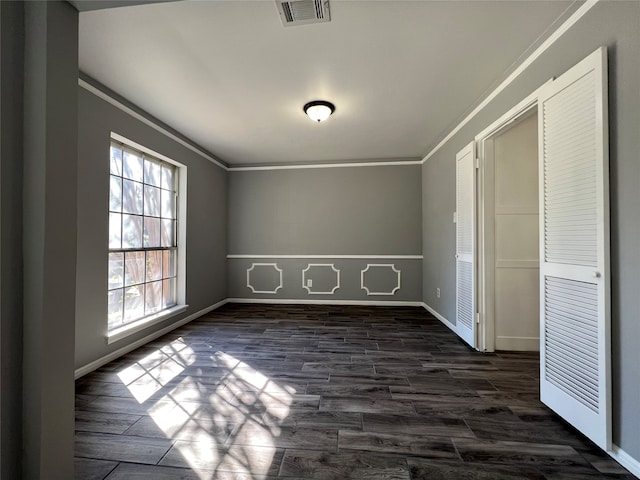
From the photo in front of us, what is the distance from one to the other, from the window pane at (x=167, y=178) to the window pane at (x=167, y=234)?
0.45 meters

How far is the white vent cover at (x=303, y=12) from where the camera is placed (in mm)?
1621

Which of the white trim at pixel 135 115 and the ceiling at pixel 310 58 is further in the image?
the white trim at pixel 135 115

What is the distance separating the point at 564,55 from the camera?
5.74 ft

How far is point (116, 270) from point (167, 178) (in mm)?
1392

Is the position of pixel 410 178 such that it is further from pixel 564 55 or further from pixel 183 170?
pixel 183 170

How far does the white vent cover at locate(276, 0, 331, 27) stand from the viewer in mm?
1621

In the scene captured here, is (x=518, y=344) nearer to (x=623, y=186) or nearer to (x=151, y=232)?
(x=623, y=186)

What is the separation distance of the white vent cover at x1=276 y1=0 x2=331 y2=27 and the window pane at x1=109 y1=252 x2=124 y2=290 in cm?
249

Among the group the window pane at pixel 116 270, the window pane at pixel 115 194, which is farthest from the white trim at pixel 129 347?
the window pane at pixel 115 194

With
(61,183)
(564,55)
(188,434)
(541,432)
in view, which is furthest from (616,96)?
(188,434)

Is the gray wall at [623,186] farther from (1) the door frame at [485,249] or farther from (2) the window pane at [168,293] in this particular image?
(2) the window pane at [168,293]

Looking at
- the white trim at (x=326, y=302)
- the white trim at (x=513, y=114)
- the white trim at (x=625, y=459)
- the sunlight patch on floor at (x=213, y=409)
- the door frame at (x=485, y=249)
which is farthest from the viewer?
the white trim at (x=326, y=302)

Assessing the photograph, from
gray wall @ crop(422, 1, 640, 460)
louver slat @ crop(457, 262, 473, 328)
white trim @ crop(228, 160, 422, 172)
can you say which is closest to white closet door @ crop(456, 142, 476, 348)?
louver slat @ crop(457, 262, 473, 328)

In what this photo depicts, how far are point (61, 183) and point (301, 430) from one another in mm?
1655
